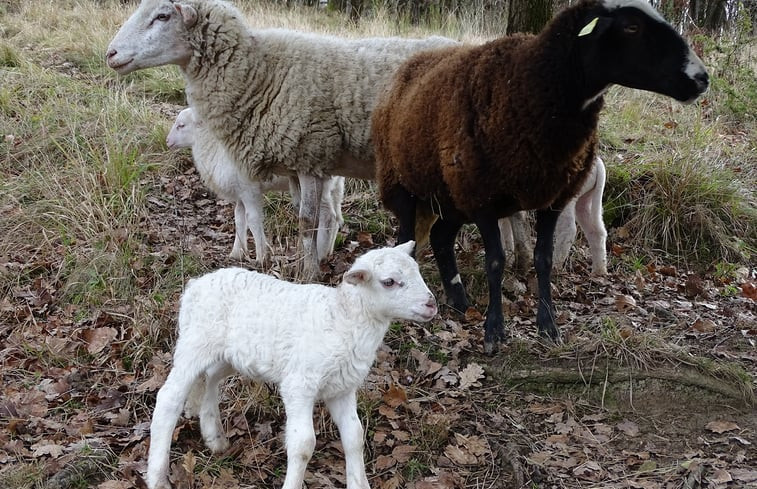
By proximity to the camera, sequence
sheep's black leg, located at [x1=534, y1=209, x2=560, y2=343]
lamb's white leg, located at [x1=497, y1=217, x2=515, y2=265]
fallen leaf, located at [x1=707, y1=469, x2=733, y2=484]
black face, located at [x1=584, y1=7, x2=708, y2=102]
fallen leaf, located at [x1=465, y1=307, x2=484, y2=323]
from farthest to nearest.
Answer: lamb's white leg, located at [x1=497, y1=217, x2=515, y2=265]
fallen leaf, located at [x1=465, y1=307, x2=484, y2=323]
sheep's black leg, located at [x1=534, y1=209, x2=560, y2=343]
black face, located at [x1=584, y1=7, x2=708, y2=102]
fallen leaf, located at [x1=707, y1=469, x2=733, y2=484]

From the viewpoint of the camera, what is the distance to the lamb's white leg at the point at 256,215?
20.8ft

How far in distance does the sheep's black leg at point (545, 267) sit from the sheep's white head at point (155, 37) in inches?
120

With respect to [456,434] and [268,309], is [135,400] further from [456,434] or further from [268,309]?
[456,434]

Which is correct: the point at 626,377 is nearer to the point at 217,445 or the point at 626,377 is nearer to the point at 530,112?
the point at 530,112

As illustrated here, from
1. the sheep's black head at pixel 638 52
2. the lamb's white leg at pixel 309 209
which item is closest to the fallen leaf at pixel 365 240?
the lamb's white leg at pixel 309 209

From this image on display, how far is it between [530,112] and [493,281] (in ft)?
3.66

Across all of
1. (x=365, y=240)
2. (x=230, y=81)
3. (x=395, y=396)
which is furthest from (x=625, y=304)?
(x=230, y=81)

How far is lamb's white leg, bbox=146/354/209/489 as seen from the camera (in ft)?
11.5

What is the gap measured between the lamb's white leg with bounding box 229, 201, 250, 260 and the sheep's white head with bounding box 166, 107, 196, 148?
87cm

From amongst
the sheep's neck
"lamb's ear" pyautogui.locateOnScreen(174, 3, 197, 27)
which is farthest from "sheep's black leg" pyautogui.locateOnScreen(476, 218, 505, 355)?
"lamb's ear" pyautogui.locateOnScreen(174, 3, 197, 27)

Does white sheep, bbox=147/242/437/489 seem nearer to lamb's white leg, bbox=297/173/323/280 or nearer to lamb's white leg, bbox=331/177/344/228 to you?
lamb's white leg, bbox=297/173/323/280

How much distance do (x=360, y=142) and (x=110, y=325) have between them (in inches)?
89.3

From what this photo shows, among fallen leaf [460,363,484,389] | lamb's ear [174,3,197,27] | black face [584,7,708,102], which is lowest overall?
fallen leaf [460,363,484,389]

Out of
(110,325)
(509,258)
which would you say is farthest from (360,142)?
(110,325)
